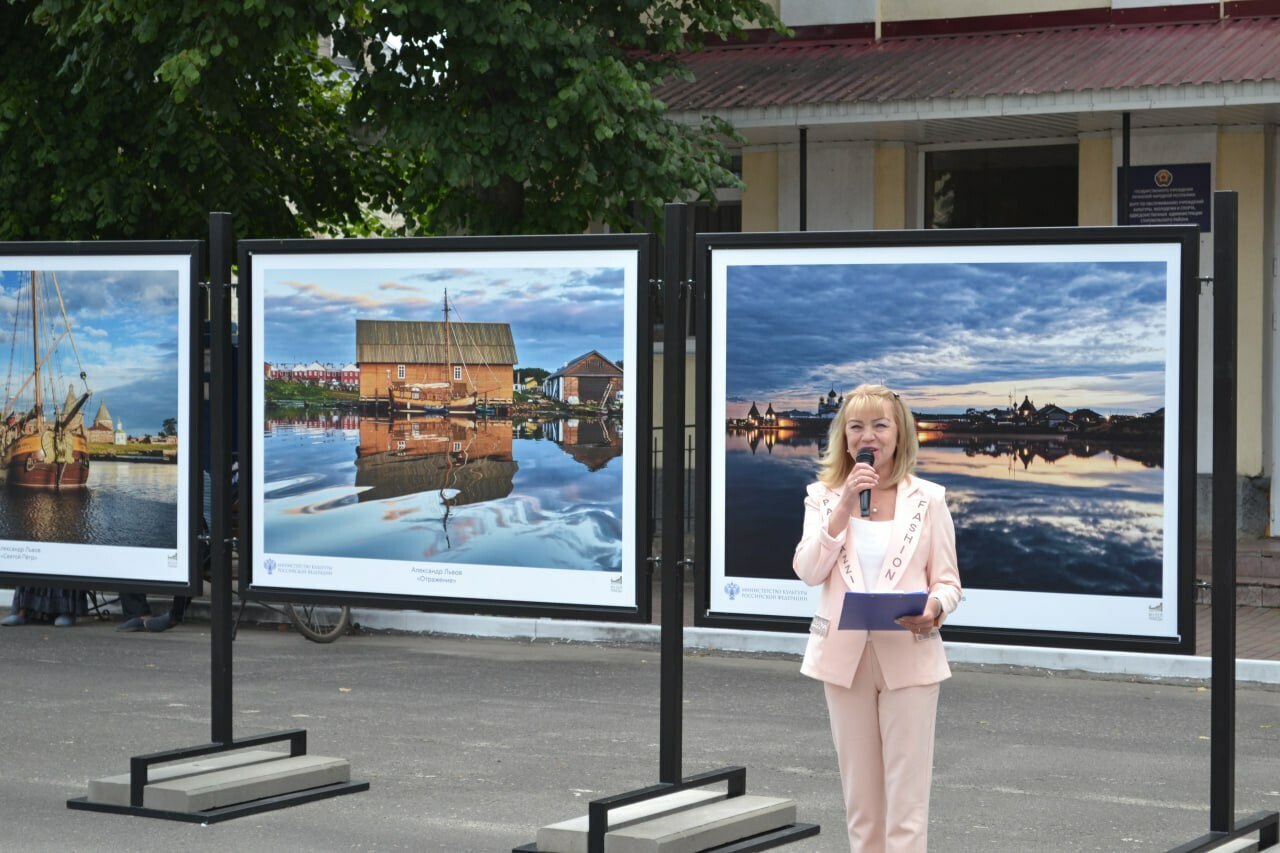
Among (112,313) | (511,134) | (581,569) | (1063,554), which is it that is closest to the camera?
(1063,554)

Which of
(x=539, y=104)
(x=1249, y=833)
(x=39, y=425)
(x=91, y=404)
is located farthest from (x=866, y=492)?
(x=539, y=104)

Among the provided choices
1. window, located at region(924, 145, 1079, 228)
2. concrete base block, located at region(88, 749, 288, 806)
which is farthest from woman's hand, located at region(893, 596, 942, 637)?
window, located at region(924, 145, 1079, 228)

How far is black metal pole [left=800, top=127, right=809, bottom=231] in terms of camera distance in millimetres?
17172

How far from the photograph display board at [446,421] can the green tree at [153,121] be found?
6.11 m

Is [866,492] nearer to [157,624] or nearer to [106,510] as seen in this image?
[106,510]

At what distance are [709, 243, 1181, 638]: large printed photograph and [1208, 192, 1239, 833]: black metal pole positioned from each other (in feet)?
0.54

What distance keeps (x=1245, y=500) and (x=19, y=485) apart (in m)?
11.0

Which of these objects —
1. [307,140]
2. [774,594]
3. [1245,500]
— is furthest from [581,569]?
[307,140]

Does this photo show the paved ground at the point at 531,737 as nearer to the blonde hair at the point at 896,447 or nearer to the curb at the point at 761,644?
the curb at the point at 761,644

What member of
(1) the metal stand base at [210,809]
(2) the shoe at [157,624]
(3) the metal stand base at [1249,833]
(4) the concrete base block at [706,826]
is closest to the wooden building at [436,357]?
(1) the metal stand base at [210,809]

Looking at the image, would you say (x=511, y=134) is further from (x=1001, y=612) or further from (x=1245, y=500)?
(x=1001, y=612)

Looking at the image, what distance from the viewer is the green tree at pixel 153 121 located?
1396 cm

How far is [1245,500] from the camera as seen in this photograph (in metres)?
16.0

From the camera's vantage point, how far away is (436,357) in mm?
7801
